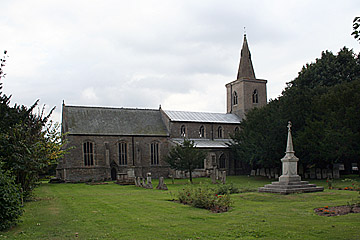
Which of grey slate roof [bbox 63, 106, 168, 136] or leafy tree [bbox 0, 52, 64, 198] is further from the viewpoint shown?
grey slate roof [bbox 63, 106, 168, 136]

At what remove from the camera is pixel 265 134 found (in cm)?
3459

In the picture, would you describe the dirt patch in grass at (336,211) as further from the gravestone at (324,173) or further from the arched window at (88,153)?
the arched window at (88,153)

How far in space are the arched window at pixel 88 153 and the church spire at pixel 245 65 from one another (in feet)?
83.5

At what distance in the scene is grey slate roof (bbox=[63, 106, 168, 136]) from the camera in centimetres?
4156

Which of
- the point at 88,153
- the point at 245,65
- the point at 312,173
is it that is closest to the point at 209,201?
the point at 312,173

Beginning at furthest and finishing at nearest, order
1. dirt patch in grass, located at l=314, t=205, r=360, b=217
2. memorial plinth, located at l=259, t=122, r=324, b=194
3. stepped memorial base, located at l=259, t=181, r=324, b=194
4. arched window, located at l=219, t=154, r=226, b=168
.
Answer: arched window, located at l=219, t=154, r=226, b=168, memorial plinth, located at l=259, t=122, r=324, b=194, stepped memorial base, located at l=259, t=181, r=324, b=194, dirt patch in grass, located at l=314, t=205, r=360, b=217

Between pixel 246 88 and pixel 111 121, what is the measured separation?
2162 cm

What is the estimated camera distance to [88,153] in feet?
134

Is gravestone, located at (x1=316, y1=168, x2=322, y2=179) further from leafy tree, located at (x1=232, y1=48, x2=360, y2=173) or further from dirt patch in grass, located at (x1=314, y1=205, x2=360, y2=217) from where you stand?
dirt patch in grass, located at (x1=314, y1=205, x2=360, y2=217)

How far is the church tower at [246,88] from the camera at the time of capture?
5312 centimetres

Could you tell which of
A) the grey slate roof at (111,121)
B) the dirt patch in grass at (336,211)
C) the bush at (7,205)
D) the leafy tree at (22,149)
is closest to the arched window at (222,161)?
the grey slate roof at (111,121)

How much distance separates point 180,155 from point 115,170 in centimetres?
1252

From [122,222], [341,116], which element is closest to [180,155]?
[341,116]

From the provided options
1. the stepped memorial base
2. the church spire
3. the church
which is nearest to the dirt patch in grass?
the stepped memorial base
